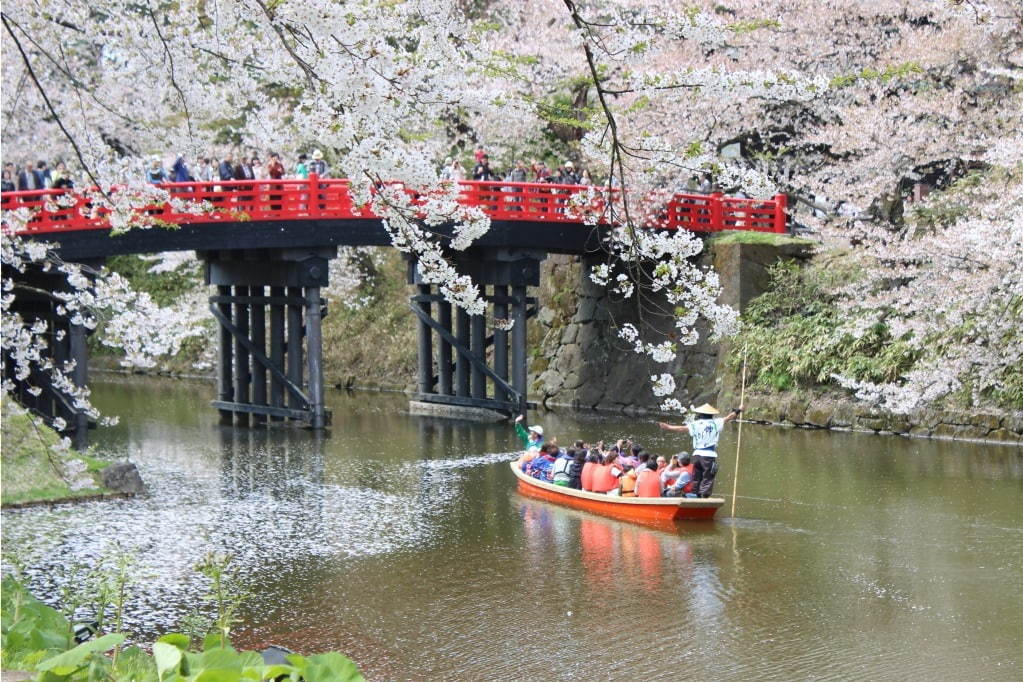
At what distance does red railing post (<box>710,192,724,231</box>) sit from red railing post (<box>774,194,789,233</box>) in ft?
3.51

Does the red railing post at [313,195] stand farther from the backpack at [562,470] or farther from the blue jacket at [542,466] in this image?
the backpack at [562,470]

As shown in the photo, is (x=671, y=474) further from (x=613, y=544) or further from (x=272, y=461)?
(x=272, y=461)

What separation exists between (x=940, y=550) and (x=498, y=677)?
5.91 metres

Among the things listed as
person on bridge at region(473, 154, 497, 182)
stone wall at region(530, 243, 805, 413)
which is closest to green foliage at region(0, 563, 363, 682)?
person on bridge at region(473, 154, 497, 182)

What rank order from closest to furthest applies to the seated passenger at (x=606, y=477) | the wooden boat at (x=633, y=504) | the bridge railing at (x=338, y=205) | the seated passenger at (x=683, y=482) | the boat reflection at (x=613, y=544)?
the boat reflection at (x=613, y=544), the wooden boat at (x=633, y=504), the seated passenger at (x=683, y=482), the seated passenger at (x=606, y=477), the bridge railing at (x=338, y=205)

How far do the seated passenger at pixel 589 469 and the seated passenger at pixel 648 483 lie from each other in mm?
861

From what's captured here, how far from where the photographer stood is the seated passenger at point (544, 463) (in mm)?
16797

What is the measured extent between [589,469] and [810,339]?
921 cm

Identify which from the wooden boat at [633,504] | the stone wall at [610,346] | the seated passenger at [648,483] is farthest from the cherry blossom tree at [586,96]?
the wooden boat at [633,504]

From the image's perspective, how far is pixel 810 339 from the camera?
23922mm

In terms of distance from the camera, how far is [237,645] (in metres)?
9.96

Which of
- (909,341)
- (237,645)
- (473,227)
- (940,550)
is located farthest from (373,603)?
(909,341)

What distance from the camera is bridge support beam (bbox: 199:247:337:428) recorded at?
2336 centimetres

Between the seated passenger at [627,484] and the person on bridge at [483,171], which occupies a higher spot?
the person on bridge at [483,171]
